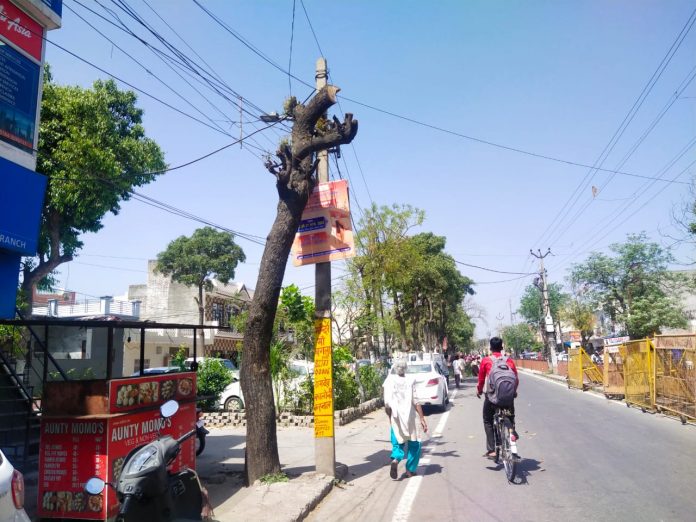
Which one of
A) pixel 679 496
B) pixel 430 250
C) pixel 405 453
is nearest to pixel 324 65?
pixel 405 453

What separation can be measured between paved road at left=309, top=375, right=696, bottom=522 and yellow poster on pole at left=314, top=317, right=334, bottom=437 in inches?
36.7

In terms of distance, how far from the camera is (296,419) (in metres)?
14.3

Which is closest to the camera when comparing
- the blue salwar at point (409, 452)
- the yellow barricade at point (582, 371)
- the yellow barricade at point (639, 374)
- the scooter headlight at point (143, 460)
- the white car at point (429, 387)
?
the scooter headlight at point (143, 460)

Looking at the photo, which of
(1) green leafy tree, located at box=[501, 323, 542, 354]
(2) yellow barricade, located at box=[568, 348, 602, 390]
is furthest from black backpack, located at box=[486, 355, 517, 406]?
(1) green leafy tree, located at box=[501, 323, 542, 354]

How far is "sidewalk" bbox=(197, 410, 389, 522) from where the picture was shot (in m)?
6.23

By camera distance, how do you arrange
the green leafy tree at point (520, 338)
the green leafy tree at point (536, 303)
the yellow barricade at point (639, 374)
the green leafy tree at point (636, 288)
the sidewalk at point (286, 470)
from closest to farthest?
the sidewalk at point (286, 470)
the yellow barricade at point (639, 374)
the green leafy tree at point (636, 288)
the green leafy tree at point (536, 303)
the green leafy tree at point (520, 338)

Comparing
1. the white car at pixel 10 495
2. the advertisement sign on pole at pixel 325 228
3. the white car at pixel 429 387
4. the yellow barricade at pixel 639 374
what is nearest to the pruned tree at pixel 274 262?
the advertisement sign on pole at pixel 325 228

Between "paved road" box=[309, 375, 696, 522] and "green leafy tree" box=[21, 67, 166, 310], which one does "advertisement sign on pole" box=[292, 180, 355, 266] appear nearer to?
"paved road" box=[309, 375, 696, 522]

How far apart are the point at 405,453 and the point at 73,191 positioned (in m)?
12.0

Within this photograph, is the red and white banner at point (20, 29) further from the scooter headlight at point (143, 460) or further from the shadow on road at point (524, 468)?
the shadow on road at point (524, 468)

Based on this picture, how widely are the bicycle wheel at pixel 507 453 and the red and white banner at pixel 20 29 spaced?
9805mm

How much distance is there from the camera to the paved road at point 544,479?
5922 millimetres

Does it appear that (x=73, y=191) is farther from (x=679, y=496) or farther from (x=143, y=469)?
(x=679, y=496)

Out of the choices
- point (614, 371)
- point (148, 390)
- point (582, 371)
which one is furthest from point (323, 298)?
point (582, 371)
